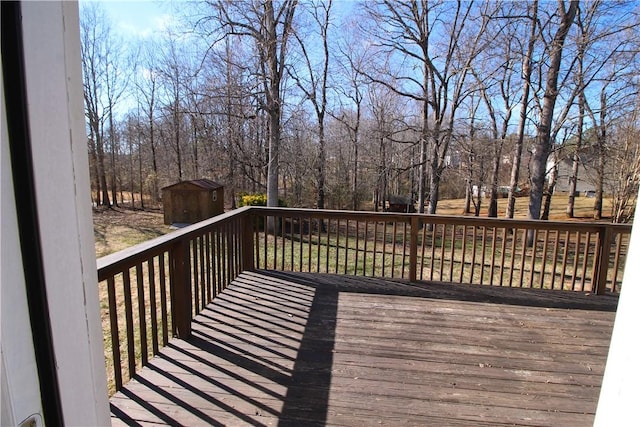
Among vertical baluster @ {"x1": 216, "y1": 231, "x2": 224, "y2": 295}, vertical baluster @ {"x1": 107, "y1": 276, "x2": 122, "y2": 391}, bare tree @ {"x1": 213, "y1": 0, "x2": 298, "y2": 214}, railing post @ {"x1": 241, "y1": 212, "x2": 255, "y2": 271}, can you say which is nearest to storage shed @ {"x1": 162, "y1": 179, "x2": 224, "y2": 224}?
bare tree @ {"x1": 213, "y1": 0, "x2": 298, "y2": 214}

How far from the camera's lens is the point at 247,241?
4.42 meters

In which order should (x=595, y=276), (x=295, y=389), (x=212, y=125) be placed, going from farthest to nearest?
(x=212, y=125) → (x=595, y=276) → (x=295, y=389)

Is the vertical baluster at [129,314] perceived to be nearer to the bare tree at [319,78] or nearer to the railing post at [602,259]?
the railing post at [602,259]

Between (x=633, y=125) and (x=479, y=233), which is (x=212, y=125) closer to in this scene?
(x=479, y=233)

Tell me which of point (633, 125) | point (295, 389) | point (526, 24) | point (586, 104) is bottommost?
point (295, 389)

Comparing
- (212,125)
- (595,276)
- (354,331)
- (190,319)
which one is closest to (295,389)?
(354,331)

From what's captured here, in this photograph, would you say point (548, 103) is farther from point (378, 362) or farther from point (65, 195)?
point (65, 195)

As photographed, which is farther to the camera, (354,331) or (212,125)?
(212,125)

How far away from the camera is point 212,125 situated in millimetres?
12180

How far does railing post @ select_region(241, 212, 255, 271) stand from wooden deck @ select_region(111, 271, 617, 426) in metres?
0.67

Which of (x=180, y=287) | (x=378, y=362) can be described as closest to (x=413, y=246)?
(x=378, y=362)

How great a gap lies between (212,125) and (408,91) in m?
6.95

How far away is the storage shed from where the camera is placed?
1141cm

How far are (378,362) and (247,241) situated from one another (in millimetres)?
2451
